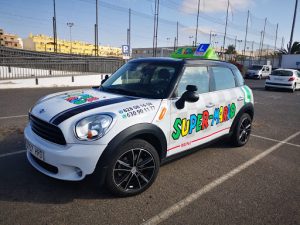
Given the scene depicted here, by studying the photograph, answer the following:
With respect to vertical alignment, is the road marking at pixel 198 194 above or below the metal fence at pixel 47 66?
below

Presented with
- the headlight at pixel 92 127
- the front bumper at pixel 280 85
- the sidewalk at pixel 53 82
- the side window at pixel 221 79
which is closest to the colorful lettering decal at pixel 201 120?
the side window at pixel 221 79

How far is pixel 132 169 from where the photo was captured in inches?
123

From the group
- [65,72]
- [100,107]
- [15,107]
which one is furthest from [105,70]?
[100,107]

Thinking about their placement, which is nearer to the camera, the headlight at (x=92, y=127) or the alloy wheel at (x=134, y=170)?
the headlight at (x=92, y=127)

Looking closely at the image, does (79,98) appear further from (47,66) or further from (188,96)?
(47,66)

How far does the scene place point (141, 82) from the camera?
3.89m

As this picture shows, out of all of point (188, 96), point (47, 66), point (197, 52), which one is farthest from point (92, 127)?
point (47, 66)

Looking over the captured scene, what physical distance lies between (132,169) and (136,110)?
725 millimetres

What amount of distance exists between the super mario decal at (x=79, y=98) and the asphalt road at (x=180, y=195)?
104cm

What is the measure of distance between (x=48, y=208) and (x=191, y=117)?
7.14 ft

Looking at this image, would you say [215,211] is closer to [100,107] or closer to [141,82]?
[100,107]

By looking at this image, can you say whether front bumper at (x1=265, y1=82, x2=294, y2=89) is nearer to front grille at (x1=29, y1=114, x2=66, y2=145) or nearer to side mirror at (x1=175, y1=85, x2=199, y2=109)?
side mirror at (x1=175, y1=85, x2=199, y2=109)

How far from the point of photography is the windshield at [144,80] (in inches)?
141

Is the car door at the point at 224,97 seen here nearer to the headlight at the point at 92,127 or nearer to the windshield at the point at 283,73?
the headlight at the point at 92,127
